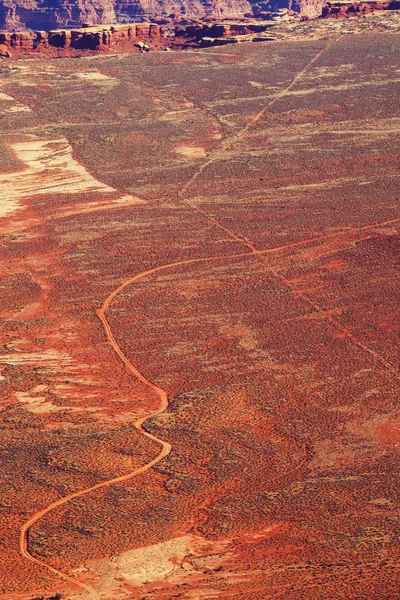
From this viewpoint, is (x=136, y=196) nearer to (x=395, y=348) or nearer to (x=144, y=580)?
(x=395, y=348)

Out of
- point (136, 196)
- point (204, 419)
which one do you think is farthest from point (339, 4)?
point (204, 419)

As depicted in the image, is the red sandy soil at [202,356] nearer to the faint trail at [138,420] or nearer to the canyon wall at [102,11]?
the faint trail at [138,420]

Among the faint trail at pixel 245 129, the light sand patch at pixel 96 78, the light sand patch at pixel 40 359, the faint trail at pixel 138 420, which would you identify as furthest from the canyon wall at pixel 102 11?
the light sand patch at pixel 40 359

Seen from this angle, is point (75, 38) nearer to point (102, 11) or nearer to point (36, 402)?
point (102, 11)

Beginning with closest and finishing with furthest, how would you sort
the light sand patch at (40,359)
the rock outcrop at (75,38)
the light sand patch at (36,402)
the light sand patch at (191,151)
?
the light sand patch at (36,402) → the light sand patch at (40,359) → the light sand patch at (191,151) → the rock outcrop at (75,38)

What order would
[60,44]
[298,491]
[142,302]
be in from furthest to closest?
[60,44]
[142,302]
[298,491]
